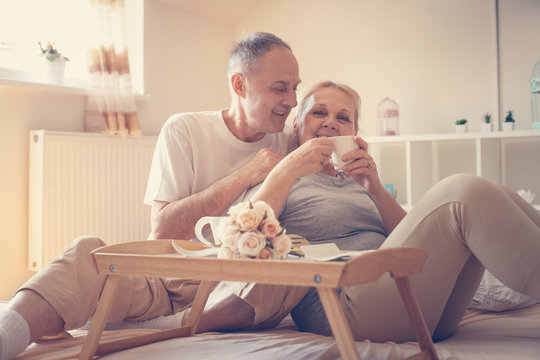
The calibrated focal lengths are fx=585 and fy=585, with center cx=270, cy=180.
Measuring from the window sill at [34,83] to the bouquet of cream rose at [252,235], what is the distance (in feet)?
7.54

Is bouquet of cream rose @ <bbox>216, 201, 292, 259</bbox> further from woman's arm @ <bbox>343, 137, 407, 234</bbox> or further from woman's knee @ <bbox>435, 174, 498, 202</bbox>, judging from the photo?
woman's arm @ <bbox>343, 137, 407, 234</bbox>

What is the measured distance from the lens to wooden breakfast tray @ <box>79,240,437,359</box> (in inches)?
33.4

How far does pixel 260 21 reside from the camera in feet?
14.3

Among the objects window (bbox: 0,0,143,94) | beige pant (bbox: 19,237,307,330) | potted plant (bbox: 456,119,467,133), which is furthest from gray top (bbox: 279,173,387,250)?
window (bbox: 0,0,143,94)

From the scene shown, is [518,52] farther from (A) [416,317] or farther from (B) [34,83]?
(A) [416,317]

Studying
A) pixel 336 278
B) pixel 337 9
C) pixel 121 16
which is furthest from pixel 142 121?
pixel 336 278

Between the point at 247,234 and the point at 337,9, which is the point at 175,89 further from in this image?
the point at 247,234

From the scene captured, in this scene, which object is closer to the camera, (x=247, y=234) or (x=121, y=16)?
(x=247, y=234)

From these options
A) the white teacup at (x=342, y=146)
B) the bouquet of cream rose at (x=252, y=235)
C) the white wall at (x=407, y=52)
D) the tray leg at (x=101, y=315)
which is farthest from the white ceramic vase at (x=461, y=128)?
the tray leg at (x=101, y=315)

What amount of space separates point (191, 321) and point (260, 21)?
337 centimetres

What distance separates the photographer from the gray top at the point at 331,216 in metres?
1.52

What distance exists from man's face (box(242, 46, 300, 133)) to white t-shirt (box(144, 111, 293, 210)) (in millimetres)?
96

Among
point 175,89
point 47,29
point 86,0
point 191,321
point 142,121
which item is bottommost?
point 191,321

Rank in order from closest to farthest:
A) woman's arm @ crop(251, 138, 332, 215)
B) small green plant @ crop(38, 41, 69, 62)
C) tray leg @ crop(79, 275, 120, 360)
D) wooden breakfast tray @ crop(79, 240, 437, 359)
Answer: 1. wooden breakfast tray @ crop(79, 240, 437, 359)
2. tray leg @ crop(79, 275, 120, 360)
3. woman's arm @ crop(251, 138, 332, 215)
4. small green plant @ crop(38, 41, 69, 62)
